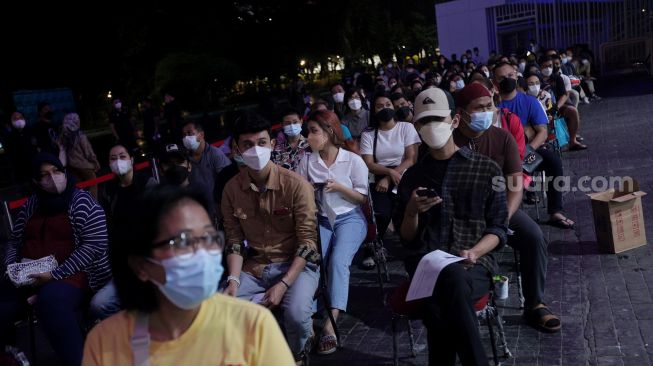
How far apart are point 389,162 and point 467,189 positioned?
2947 mm

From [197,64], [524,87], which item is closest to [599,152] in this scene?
[524,87]

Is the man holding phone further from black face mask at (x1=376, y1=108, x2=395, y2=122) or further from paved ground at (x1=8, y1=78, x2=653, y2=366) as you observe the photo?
black face mask at (x1=376, y1=108, x2=395, y2=122)

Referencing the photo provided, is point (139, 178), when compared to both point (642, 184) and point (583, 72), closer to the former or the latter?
point (642, 184)

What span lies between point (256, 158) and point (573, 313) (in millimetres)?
2563

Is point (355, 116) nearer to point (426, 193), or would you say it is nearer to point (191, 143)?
point (191, 143)

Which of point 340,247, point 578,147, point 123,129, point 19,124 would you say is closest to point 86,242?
point 340,247

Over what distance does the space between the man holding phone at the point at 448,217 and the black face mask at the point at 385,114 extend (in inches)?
102

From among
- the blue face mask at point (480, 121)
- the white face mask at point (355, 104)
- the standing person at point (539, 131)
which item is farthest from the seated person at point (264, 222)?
the white face mask at point (355, 104)

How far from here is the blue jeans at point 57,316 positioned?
14.1ft

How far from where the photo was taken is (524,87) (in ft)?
30.0

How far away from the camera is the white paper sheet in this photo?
147 inches

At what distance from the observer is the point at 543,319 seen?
4.63 meters

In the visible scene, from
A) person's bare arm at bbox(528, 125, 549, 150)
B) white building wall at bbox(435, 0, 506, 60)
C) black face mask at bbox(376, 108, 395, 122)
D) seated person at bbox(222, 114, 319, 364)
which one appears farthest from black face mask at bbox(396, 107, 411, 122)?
white building wall at bbox(435, 0, 506, 60)

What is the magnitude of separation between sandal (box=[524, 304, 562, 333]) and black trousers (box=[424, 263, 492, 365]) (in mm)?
936
